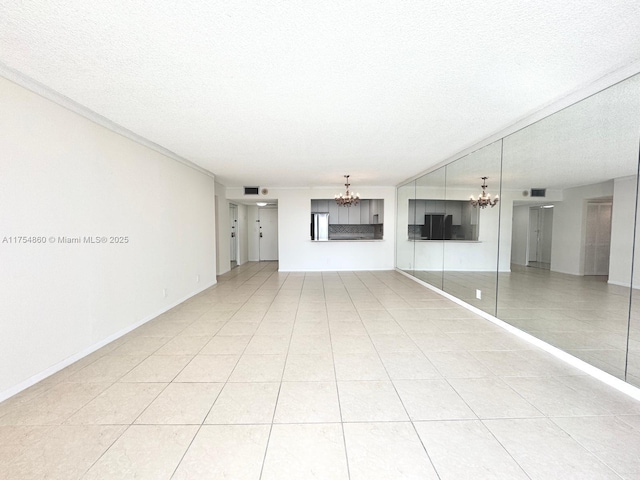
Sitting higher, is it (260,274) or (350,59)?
(350,59)

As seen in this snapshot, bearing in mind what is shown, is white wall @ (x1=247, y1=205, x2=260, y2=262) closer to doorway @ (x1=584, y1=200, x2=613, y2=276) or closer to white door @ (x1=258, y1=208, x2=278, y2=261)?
white door @ (x1=258, y1=208, x2=278, y2=261)

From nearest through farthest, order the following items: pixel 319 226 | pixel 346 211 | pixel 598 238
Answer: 1. pixel 598 238
2. pixel 319 226
3. pixel 346 211

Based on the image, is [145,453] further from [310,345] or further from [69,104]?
[69,104]

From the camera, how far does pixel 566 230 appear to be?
319 centimetres

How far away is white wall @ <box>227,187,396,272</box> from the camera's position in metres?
8.60

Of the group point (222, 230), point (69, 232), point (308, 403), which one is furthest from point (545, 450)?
point (222, 230)

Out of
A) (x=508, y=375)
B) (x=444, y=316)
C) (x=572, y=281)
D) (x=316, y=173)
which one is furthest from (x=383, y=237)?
(x=508, y=375)

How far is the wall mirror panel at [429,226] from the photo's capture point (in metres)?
6.05

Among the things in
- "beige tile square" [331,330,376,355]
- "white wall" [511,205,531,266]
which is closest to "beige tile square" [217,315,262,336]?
"beige tile square" [331,330,376,355]

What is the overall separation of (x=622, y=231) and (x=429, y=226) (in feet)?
13.5

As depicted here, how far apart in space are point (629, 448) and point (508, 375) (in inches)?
34.1

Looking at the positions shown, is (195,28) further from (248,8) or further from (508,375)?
(508,375)

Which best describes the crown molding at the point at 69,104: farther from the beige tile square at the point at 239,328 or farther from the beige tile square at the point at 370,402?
the beige tile square at the point at 370,402

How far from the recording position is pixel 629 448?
172cm
